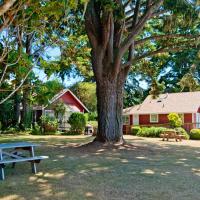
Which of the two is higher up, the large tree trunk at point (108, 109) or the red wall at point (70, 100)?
the red wall at point (70, 100)

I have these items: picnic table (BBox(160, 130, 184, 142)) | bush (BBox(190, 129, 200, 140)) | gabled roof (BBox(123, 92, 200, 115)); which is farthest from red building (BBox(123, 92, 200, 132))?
picnic table (BBox(160, 130, 184, 142))

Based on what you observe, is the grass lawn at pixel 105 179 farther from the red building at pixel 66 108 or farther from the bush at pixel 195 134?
the red building at pixel 66 108

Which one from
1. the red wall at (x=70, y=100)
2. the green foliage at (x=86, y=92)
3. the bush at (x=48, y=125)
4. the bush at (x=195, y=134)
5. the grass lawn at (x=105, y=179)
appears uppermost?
the green foliage at (x=86, y=92)

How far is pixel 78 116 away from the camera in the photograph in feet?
114

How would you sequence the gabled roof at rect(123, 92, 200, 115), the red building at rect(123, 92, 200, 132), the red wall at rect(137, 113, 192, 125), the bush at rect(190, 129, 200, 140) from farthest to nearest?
the gabled roof at rect(123, 92, 200, 115)
the red wall at rect(137, 113, 192, 125)
the red building at rect(123, 92, 200, 132)
the bush at rect(190, 129, 200, 140)

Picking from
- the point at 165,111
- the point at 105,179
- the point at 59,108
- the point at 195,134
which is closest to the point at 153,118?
the point at 165,111

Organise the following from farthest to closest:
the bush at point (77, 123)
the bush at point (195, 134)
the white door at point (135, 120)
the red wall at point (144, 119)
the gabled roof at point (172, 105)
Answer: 1. the white door at point (135, 120)
2. the red wall at point (144, 119)
3. the gabled roof at point (172, 105)
4. the bush at point (77, 123)
5. the bush at point (195, 134)

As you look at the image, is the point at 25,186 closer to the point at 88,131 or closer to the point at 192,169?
the point at 192,169

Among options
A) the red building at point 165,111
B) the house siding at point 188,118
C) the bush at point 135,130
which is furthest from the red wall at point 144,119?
the house siding at point 188,118

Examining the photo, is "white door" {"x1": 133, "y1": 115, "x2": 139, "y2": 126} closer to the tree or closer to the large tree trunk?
the tree

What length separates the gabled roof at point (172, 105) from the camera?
37406 millimetres

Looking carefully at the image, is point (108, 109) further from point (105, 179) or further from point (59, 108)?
point (59, 108)

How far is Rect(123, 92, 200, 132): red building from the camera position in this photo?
1452 inches

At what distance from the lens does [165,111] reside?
126 feet
